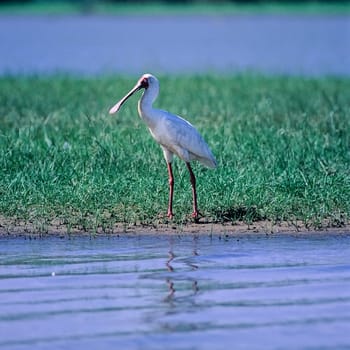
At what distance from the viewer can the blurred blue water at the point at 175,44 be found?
98.1 ft

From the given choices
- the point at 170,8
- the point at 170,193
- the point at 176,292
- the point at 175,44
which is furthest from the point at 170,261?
the point at 170,8

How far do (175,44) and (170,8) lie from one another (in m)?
23.6

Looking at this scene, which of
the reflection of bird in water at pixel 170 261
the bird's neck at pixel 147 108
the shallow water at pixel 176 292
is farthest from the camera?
the bird's neck at pixel 147 108

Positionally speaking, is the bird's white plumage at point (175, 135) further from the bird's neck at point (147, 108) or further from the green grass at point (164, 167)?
the green grass at point (164, 167)

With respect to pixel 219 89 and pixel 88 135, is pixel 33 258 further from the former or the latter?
pixel 219 89

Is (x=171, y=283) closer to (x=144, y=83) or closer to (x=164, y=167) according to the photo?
(x=144, y=83)

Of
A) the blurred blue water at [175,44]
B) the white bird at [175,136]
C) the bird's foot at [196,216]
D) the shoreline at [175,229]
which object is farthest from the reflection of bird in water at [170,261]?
the blurred blue water at [175,44]

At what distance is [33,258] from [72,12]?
59407 millimetres

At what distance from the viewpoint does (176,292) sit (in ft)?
25.3

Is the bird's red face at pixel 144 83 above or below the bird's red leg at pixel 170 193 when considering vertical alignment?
above

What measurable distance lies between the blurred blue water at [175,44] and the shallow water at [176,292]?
12954mm

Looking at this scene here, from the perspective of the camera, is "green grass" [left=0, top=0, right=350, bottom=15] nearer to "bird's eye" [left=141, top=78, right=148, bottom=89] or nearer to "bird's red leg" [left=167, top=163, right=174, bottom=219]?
"bird's eye" [left=141, top=78, right=148, bottom=89]

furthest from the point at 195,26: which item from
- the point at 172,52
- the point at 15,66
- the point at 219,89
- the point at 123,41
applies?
the point at 219,89

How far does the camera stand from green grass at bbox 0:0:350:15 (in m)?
64.2
